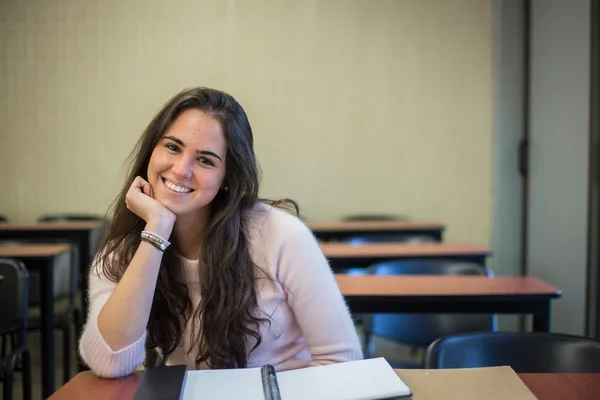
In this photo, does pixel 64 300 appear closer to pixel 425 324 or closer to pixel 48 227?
pixel 48 227

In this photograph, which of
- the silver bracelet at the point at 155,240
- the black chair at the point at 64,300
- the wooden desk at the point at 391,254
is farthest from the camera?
the wooden desk at the point at 391,254

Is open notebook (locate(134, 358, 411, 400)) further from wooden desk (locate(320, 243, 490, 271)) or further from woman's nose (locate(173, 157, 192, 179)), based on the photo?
wooden desk (locate(320, 243, 490, 271))

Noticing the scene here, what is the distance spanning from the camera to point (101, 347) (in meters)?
1.15

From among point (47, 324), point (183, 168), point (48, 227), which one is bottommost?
point (47, 324)

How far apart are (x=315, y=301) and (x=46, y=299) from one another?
68.5 inches

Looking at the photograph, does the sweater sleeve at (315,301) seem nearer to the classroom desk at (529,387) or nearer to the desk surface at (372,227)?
the classroom desk at (529,387)

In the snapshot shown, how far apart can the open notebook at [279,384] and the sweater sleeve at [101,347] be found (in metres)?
0.10

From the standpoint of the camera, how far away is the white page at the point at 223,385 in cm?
93

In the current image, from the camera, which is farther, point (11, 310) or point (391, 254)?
point (391, 254)

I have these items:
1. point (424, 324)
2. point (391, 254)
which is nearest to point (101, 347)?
point (424, 324)

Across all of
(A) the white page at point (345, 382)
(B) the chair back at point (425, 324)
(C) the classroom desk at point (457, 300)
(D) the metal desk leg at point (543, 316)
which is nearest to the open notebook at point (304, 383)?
(A) the white page at point (345, 382)

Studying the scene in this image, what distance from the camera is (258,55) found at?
467 cm

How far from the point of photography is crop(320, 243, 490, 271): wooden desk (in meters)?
2.88

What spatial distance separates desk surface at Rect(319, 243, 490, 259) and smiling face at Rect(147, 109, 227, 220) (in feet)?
5.27
